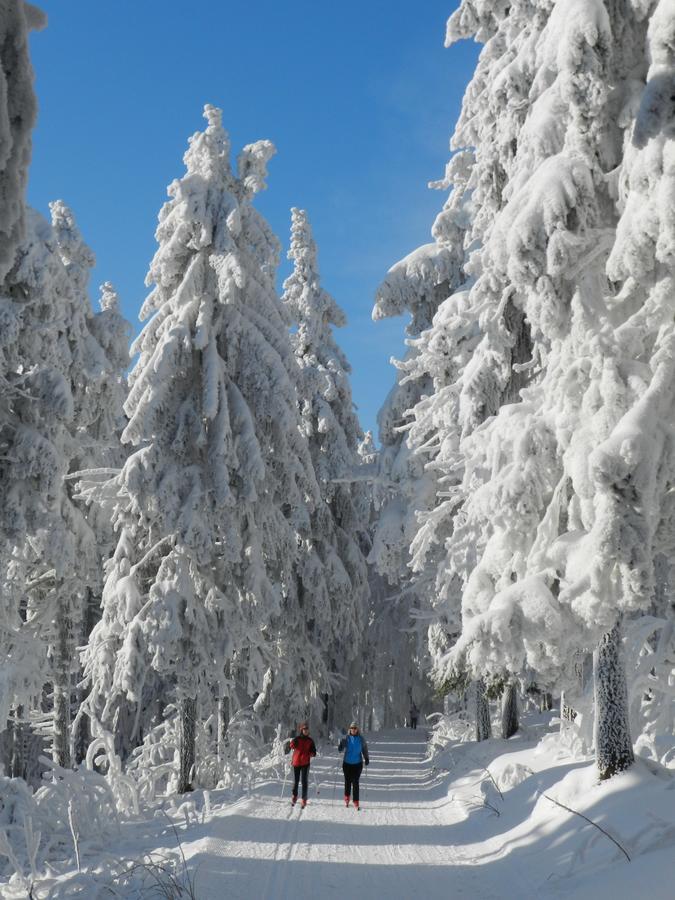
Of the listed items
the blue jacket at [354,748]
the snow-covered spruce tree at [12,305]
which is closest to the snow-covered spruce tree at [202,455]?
the snow-covered spruce tree at [12,305]

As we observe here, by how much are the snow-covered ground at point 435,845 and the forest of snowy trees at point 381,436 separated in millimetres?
983

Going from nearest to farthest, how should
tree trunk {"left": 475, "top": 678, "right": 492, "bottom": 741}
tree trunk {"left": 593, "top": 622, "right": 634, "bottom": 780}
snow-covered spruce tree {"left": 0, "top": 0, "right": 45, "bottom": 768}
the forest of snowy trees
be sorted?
snow-covered spruce tree {"left": 0, "top": 0, "right": 45, "bottom": 768} < the forest of snowy trees < tree trunk {"left": 593, "top": 622, "right": 634, "bottom": 780} < tree trunk {"left": 475, "top": 678, "right": 492, "bottom": 741}

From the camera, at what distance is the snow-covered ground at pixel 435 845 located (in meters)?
6.90

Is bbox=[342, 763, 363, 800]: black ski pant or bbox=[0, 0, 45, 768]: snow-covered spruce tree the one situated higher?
bbox=[0, 0, 45, 768]: snow-covered spruce tree

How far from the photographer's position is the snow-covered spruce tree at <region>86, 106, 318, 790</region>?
49.2 ft

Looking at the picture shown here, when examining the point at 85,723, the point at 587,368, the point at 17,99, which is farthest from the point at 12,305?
the point at 85,723

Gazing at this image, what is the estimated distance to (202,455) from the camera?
645 inches

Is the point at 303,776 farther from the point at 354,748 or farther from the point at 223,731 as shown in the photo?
the point at 223,731

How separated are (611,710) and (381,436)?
12.9 m

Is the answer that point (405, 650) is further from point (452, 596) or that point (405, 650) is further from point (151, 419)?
point (151, 419)

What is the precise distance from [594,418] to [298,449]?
414 inches

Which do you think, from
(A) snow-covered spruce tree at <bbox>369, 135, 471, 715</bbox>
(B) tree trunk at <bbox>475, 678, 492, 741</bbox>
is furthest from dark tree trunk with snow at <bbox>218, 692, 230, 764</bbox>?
(B) tree trunk at <bbox>475, 678, 492, 741</bbox>

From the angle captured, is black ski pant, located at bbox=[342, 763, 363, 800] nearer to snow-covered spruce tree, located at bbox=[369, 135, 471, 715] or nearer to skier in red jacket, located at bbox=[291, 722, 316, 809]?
skier in red jacket, located at bbox=[291, 722, 316, 809]

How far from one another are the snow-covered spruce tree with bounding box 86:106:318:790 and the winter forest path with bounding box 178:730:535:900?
3288 millimetres
